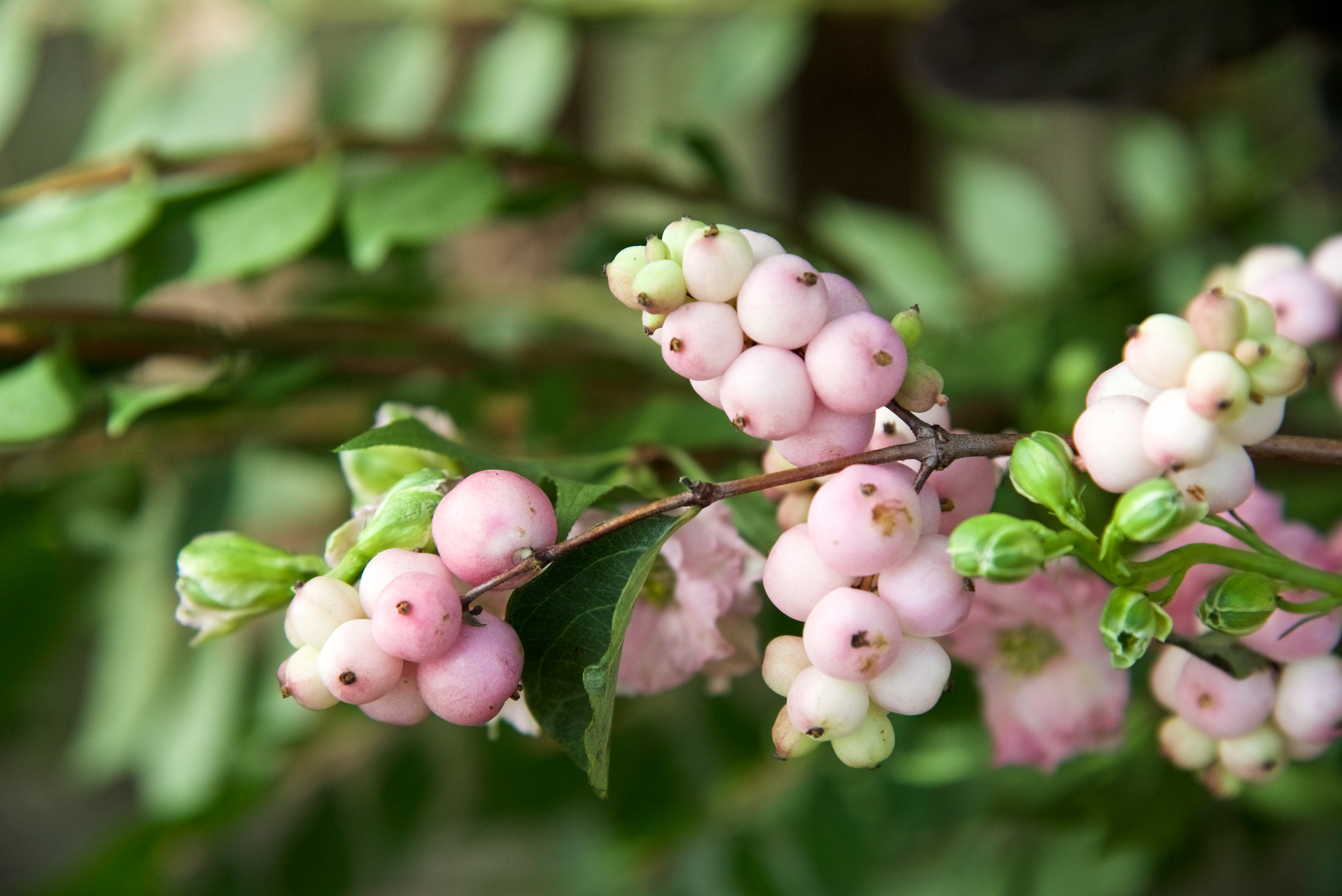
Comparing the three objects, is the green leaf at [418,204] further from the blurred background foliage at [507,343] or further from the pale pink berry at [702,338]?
the pale pink berry at [702,338]

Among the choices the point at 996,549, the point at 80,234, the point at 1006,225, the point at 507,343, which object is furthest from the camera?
the point at 1006,225

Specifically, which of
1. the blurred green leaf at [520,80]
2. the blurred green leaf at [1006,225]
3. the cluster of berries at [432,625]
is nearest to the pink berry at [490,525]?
the cluster of berries at [432,625]

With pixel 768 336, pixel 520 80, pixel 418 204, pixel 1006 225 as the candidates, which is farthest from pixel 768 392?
pixel 1006 225

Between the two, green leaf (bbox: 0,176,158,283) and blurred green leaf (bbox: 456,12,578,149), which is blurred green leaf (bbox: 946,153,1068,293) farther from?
green leaf (bbox: 0,176,158,283)

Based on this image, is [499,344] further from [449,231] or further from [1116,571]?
[1116,571]

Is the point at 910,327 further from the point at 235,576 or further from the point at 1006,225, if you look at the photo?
the point at 1006,225

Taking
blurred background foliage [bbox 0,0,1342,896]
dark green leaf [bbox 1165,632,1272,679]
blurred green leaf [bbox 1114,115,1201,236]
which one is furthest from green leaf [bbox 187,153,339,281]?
blurred green leaf [bbox 1114,115,1201,236]

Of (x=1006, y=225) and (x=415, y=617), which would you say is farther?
(x=1006, y=225)
